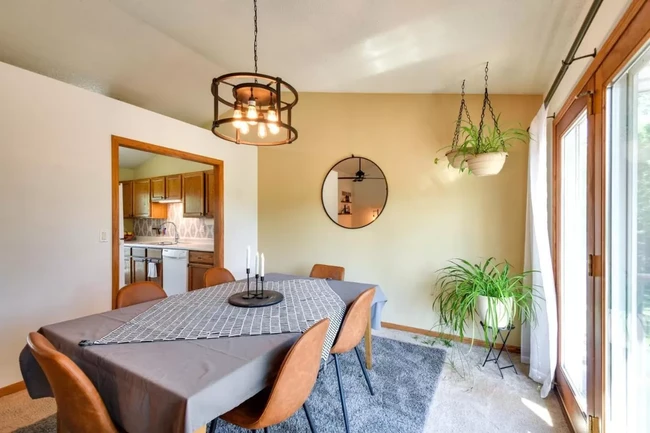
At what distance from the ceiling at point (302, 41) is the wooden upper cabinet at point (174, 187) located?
5.13ft

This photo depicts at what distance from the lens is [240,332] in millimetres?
1345

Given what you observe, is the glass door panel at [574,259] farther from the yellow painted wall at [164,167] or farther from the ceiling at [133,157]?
the ceiling at [133,157]

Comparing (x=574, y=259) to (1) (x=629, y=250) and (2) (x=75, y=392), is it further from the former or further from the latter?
(2) (x=75, y=392)

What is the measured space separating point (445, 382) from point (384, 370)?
0.46 metres

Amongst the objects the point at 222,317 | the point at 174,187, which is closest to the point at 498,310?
the point at 222,317

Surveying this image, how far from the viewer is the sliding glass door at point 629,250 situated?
1.12m

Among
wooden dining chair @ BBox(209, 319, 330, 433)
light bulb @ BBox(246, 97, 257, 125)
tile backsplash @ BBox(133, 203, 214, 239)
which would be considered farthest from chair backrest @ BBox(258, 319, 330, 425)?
tile backsplash @ BBox(133, 203, 214, 239)

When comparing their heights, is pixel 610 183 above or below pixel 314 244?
above

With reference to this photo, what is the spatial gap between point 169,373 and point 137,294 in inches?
43.7

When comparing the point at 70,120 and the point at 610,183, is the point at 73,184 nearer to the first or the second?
the point at 70,120

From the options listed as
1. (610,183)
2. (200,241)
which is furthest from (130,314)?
(200,241)

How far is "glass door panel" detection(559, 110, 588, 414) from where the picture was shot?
1777 mm

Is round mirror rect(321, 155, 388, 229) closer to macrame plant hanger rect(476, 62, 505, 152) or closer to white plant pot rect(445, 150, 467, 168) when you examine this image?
white plant pot rect(445, 150, 467, 168)

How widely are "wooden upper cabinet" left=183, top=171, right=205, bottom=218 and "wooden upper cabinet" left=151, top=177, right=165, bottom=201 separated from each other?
546 mm
